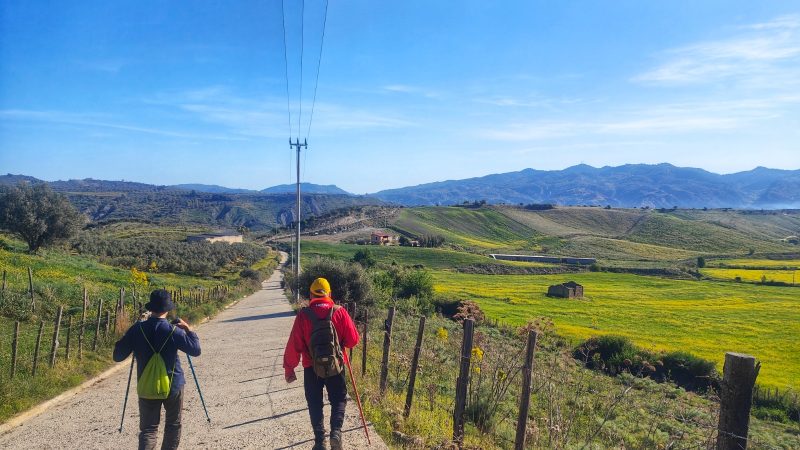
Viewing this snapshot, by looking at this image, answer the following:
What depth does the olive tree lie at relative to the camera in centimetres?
3947

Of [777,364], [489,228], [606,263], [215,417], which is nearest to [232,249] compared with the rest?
[606,263]

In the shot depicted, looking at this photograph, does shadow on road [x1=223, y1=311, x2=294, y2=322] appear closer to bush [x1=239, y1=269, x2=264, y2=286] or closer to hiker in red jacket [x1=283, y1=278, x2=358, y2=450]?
hiker in red jacket [x1=283, y1=278, x2=358, y2=450]

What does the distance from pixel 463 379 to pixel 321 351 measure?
6.46 feet

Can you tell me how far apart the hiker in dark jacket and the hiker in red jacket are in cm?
118

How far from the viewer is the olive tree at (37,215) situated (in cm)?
3947

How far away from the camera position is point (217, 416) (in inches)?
360

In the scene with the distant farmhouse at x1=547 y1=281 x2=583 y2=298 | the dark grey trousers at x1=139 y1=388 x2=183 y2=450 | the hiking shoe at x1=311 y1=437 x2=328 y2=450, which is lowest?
the distant farmhouse at x1=547 y1=281 x2=583 y2=298

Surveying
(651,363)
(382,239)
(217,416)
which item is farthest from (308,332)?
(382,239)

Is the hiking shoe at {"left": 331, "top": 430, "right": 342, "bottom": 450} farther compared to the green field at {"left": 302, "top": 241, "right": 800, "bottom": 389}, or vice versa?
the green field at {"left": 302, "top": 241, "right": 800, "bottom": 389}

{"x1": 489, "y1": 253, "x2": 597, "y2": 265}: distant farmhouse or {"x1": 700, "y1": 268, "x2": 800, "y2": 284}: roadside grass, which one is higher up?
{"x1": 700, "y1": 268, "x2": 800, "y2": 284}: roadside grass

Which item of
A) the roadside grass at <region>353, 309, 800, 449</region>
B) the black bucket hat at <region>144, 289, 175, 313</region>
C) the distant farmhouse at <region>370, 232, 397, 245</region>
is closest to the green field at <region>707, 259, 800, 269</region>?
the distant farmhouse at <region>370, 232, 397, 245</region>

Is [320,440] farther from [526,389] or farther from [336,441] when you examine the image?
[526,389]

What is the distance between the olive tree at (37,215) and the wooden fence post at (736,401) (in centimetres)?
4504

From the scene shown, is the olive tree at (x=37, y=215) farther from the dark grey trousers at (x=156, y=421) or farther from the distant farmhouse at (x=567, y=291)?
the distant farmhouse at (x=567, y=291)
